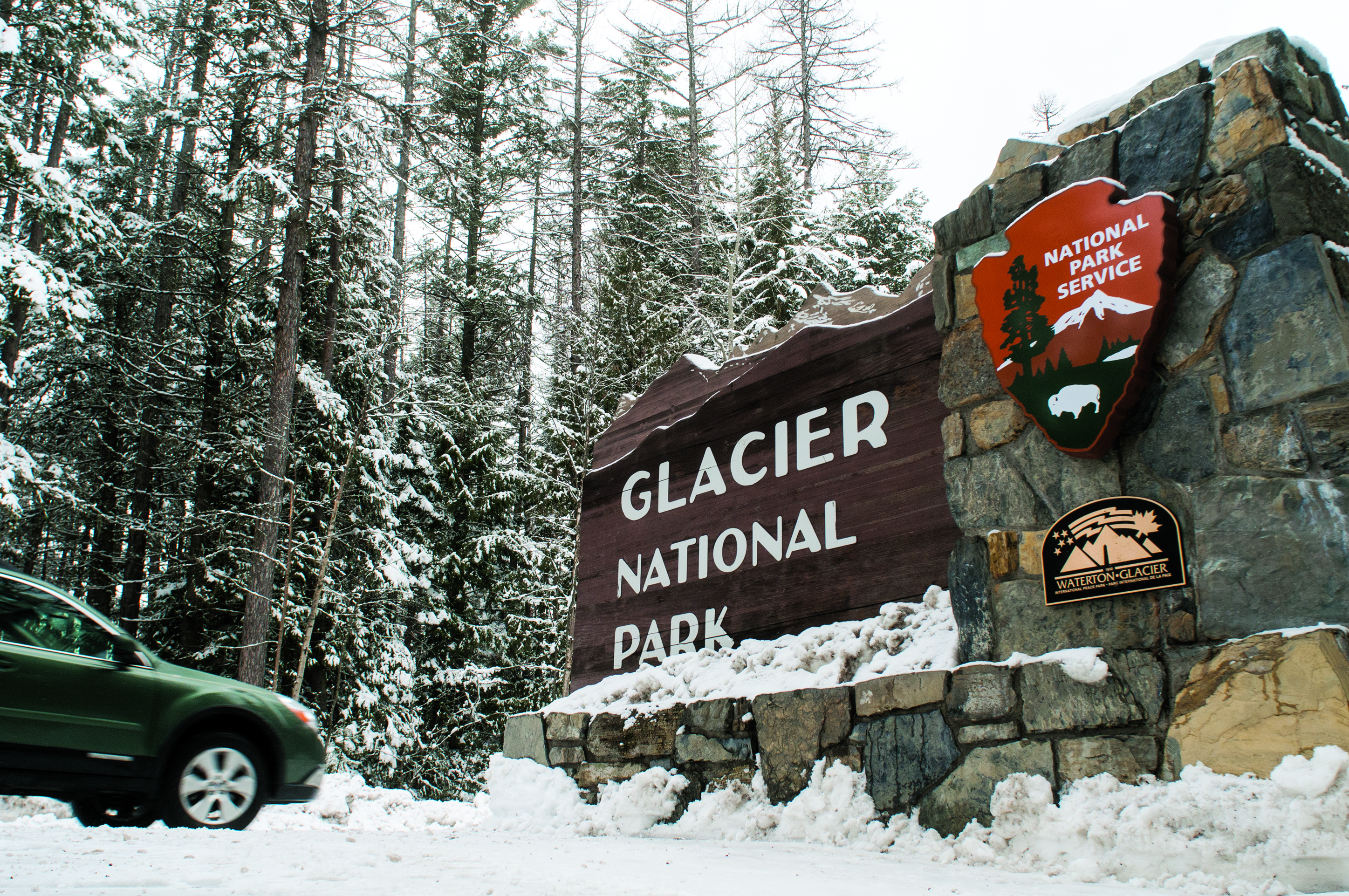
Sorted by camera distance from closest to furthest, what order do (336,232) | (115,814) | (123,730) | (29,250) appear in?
(123,730) < (115,814) < (29,250) < (336,232)

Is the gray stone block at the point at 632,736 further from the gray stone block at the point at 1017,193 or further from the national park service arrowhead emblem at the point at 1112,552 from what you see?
the gray stone block at the point at 1017,193

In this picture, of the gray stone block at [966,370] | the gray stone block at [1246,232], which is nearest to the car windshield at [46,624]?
the gray stone block at [966,370]

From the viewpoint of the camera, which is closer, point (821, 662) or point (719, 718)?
point (821, 662)

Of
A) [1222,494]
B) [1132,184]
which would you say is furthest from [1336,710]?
[1132,184]

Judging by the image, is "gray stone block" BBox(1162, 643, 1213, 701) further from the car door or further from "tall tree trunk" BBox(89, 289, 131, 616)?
"tall tree trunk" BBox(89, 289, 131, 616)

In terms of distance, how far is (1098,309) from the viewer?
3828 mm

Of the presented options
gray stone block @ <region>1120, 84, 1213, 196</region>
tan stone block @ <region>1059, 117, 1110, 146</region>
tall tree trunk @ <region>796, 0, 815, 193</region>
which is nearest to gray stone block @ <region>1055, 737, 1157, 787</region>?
gray stone block @ <region>1120, 84, 1213, 196</region>

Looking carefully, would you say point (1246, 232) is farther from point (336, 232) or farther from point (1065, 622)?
point (336, 232)

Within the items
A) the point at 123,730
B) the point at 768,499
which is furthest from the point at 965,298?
the point at 123,730

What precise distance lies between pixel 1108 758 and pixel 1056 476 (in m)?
1.12

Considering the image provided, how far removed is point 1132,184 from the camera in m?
3.92

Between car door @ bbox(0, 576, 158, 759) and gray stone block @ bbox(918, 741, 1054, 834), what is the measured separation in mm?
3844

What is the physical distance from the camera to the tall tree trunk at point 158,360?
15969 millimetres

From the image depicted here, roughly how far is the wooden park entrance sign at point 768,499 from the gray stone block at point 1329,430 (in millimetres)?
1873
